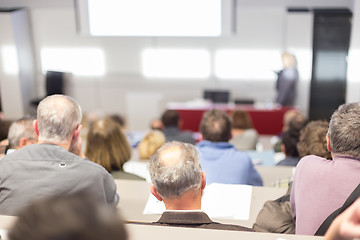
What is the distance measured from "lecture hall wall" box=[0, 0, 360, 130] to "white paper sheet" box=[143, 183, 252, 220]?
17.9 ft

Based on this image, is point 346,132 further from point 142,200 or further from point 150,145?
point 150,145

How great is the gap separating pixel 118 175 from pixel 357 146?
135 centimetres

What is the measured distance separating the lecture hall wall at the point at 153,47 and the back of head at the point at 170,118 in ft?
8.85

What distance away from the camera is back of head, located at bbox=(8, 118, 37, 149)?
245 cm

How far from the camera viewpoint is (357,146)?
174cm

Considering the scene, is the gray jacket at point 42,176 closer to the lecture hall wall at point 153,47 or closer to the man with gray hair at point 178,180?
the man with gray hair at point 178,180

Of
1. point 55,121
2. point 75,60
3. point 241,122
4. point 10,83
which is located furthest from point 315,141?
point 10,83

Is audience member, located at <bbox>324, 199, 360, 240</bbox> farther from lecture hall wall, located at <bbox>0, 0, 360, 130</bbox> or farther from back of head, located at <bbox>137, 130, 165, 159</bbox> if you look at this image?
lecture hall wall, located at <bbox>0, 0, 360, 130</bbox>

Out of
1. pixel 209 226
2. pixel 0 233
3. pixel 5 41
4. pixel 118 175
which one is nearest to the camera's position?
pixel 0 233

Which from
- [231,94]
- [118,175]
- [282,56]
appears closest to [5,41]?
[231,94]

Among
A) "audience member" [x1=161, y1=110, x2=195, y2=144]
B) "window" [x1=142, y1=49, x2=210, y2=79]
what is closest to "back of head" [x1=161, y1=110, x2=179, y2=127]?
"audience member" [x1=161, y1=110, x2=195, y2=144]

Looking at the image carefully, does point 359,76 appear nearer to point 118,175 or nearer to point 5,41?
point 118,175

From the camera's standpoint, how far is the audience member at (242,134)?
4333 mm

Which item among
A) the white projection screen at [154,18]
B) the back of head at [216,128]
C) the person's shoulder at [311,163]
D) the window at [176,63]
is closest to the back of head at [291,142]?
the back of head at [216,128]
